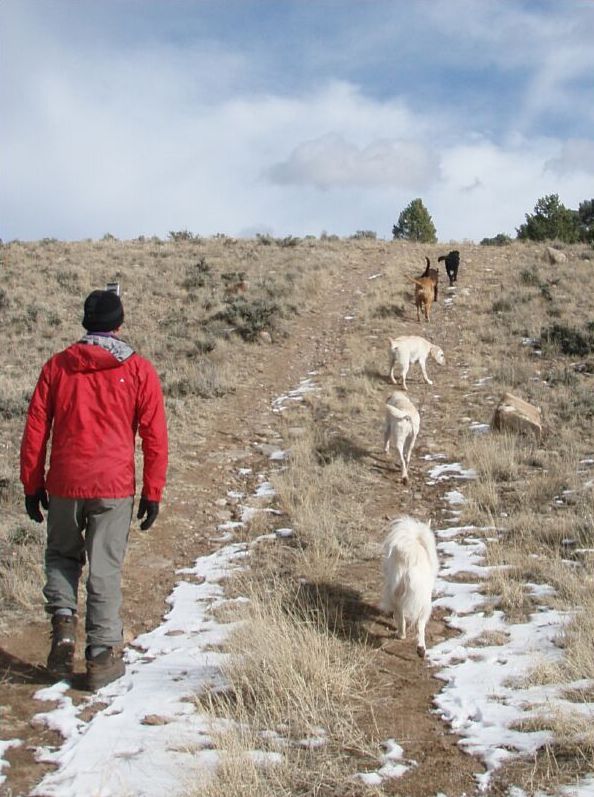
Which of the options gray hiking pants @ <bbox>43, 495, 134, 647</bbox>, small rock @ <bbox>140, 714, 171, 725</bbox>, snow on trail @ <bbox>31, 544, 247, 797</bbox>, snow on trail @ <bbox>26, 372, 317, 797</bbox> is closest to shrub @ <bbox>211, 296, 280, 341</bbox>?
snow on trail @ <bbox>26, 372, 317, 797</bbox>

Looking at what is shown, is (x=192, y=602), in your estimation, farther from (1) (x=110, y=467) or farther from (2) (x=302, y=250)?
(2) (x=302, y=250)

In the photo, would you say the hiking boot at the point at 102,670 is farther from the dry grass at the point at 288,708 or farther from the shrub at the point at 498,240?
the shrub at the point at 498,240

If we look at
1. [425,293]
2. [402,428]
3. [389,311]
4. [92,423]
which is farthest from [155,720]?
[389,311]

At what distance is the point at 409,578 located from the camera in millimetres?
4465

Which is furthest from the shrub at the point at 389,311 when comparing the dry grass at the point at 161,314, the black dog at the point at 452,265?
the black dog at the point at 452,265

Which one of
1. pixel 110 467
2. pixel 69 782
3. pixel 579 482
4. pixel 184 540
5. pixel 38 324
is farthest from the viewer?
pixel 38 324

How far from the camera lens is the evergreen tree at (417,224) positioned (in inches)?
1427

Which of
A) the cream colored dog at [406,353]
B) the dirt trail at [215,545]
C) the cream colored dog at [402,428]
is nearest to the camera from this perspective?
the dirt trail at [215,545]

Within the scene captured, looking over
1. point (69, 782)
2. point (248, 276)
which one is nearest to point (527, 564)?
point (69, 782)

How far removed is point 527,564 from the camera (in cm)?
560

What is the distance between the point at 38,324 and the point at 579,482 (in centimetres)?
1289

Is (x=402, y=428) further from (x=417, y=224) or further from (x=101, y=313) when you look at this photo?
(x=417, y=224)

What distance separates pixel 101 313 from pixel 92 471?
35.0 inches

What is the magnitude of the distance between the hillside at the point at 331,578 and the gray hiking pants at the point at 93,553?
38 cm
